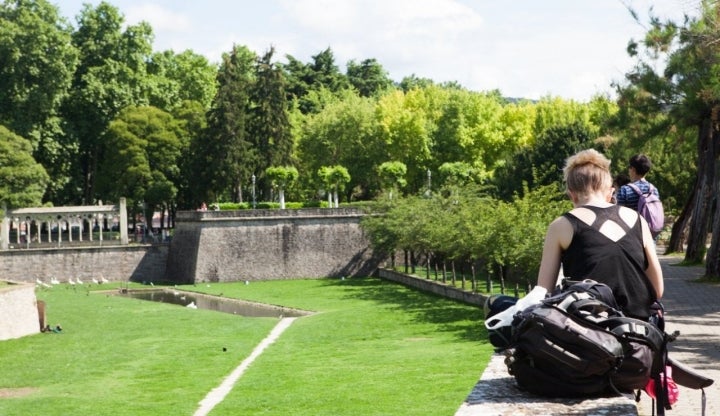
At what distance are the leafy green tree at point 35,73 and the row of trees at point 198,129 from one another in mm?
72

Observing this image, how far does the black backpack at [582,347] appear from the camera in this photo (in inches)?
165

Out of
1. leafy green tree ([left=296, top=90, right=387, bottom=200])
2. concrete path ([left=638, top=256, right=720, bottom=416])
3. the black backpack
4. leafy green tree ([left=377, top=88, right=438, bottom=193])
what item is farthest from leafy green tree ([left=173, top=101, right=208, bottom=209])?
the black backpack

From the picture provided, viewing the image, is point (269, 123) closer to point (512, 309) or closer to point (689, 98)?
point (689, 98)

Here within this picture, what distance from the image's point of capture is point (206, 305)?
124 feet

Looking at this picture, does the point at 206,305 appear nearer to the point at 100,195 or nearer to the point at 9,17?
the point at 100,195

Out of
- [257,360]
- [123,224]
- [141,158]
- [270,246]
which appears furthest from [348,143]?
[257,360]

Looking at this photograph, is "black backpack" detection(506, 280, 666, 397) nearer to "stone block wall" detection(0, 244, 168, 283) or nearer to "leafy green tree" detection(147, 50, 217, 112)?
"stone block wall" detection(0, 244, 168, 283)

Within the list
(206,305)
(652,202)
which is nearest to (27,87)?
(206,305)

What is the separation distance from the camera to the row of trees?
5262 centimetres

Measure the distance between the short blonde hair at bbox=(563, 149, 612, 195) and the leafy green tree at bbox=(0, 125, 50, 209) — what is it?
46.3m

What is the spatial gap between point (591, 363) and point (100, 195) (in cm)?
5500

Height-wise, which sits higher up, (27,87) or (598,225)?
(27,87)

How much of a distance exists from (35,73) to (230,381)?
38604mm

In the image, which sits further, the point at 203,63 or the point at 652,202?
the point at 203,63
